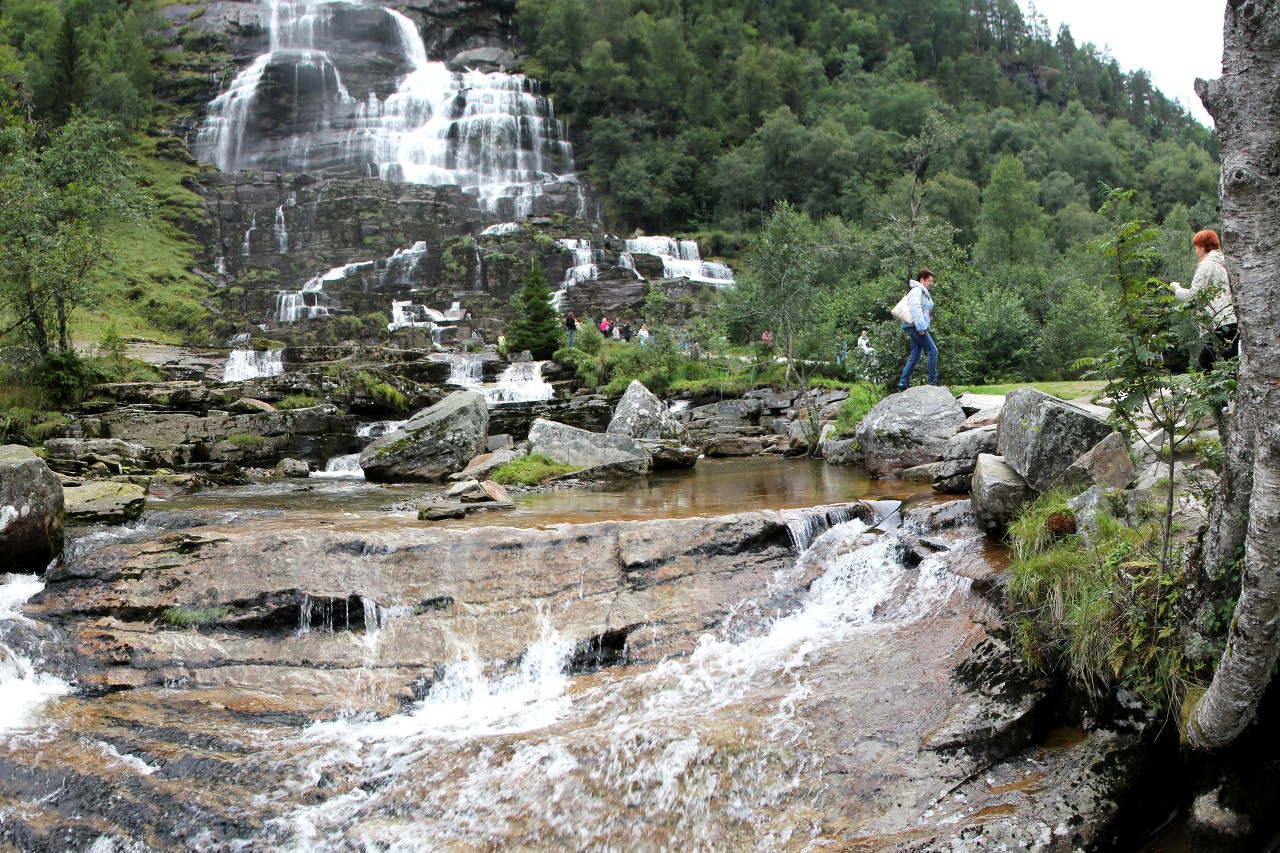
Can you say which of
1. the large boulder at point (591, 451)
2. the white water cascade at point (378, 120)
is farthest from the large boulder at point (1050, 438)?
the white water cascade at point (378, 120)

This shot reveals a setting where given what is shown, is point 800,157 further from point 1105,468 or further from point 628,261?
point 1105,468

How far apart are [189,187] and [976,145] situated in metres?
55.7

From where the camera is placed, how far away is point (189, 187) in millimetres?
46594

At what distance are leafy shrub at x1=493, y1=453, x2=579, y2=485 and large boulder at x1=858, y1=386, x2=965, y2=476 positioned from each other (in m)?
4.90

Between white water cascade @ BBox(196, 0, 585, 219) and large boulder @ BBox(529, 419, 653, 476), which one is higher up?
white water cascade @ BBox(196, 0, 585, 219)

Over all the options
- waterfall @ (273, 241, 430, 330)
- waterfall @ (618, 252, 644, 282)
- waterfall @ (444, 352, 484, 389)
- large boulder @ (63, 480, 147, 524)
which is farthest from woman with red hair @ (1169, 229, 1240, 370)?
waterfall @ (618, 252, 644, 282)

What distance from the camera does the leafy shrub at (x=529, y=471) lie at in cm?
1285

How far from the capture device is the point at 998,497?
23.5ft

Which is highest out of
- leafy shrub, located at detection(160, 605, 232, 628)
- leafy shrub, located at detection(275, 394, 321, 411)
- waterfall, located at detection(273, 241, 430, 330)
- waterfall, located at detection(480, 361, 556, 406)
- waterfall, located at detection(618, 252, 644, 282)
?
waterfall, located at detection(618, 252, 644, 282)

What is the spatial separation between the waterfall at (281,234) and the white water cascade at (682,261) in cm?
1848

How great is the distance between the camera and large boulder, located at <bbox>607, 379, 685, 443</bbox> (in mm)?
17547

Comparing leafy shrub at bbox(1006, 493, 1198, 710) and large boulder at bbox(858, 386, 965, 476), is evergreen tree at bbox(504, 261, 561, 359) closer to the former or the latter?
large boulder at bbox(858, 386, 965, 476)

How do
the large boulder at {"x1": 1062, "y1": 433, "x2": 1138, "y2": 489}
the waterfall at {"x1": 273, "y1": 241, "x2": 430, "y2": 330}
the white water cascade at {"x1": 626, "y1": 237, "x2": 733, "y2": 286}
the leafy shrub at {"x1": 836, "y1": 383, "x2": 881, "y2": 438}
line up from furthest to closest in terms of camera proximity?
the white water cascade at {"x1": 626, "y1": 237, "x2": 733, "y2": 286}, the waterfall at {"x1": 273, "y1": 241, "x2": 430, "y2": 330}, the leafy shrub at {"x1": 836, "y1": 383, "x2": 881, "y2": 438}, the large boulder at {"x1": 1062, "y1": 433, "x2": 1138, "y2": 489}

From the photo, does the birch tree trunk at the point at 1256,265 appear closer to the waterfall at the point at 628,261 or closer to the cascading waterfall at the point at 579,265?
the cascading waterfall at the point at 579,265
